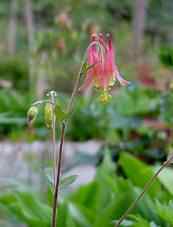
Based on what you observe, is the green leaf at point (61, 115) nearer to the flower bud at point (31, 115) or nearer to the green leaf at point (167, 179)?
the flower bud at point (31, 115)

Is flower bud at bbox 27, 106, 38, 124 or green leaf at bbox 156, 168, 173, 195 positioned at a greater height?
flower bud at bbox 27, 106, 38, 124

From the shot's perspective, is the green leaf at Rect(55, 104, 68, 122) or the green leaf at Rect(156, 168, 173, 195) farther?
the green leaf at Rect(156, 168, 173, 195)

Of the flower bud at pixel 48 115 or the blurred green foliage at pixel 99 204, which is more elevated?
the flower bud at pixel 48 115

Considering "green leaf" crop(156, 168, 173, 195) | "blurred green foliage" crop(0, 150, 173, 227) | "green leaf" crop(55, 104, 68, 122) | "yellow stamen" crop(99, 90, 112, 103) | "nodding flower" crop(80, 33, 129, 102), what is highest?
"nodding flower" crop(80, 33, 129, 102)

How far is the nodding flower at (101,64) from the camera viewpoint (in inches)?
40.2

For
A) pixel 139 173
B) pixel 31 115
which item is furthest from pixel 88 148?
pixel 31 115

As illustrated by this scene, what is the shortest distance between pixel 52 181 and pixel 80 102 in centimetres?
280

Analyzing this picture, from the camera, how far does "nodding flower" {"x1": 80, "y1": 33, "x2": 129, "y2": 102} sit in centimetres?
102

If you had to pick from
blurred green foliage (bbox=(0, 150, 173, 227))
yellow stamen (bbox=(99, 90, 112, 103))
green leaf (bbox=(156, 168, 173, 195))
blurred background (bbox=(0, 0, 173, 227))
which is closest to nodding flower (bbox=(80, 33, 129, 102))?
yellow stamen (bbox=(99, 90, 112, 103))

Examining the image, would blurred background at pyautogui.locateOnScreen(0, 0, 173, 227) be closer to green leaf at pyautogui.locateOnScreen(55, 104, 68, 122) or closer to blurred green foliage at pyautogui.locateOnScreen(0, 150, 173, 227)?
blurred green foliage at pyautogui.locateOnScreen(0, 150, 173, 227)

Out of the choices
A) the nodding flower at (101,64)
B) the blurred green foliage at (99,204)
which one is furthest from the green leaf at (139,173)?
the nodding flower at (101,64)

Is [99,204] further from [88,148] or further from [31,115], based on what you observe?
[88,148]

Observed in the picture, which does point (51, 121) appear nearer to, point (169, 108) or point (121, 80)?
point (121, 80)

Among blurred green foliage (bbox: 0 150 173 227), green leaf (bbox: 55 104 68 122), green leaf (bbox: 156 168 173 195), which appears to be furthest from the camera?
green leaf (bbox: 156 168 173 195)
